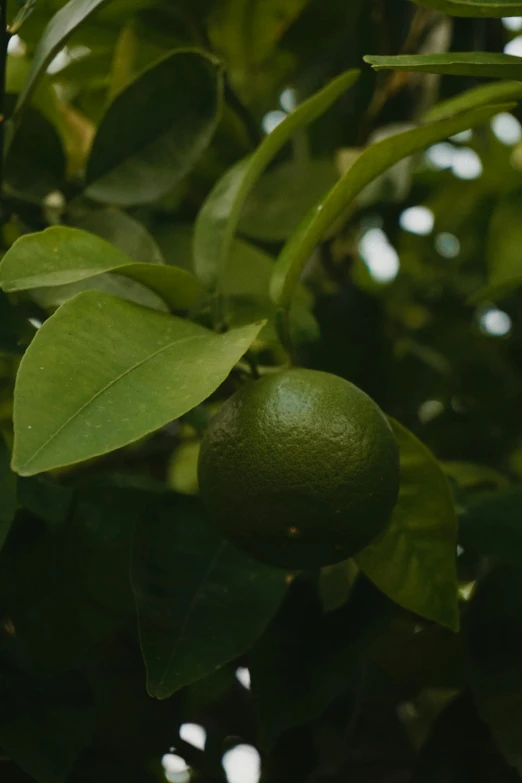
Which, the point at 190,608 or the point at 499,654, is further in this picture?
the point at 499,654

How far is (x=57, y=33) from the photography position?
2.36ft

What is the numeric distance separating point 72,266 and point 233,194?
228 millimetres

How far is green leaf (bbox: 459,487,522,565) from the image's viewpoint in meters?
0.81

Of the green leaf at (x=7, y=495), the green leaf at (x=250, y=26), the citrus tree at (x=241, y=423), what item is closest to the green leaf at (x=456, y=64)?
the citrus tree at (x=241, y=423)

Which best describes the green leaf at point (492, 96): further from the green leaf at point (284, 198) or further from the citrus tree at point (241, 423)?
the green leaf at point (284, 198)

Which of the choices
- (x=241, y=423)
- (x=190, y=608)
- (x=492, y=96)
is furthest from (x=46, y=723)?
(x=492, y=96)

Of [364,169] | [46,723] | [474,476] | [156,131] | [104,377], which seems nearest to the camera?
[104,377]

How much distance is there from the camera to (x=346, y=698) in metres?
0.97

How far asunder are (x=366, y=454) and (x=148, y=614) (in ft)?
0.77

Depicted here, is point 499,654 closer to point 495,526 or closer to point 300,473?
point 495,526

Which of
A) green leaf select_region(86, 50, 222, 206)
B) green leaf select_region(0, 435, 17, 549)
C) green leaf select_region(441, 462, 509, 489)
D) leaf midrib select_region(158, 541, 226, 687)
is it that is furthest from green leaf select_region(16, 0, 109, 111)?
green leaf select_region(441, 462, 509, 489)

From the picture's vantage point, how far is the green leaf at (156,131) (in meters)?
0.89

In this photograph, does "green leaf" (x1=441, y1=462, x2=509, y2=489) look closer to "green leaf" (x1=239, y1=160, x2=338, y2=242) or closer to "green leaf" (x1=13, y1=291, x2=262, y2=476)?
"green leaf" (x1=239, y1=160, x2=338, y2=242)

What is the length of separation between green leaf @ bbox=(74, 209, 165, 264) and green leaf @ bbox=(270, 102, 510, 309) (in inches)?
7.6
